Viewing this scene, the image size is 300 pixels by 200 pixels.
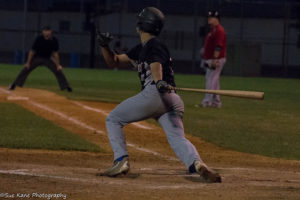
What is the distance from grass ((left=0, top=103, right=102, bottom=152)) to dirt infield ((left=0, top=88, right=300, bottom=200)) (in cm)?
34

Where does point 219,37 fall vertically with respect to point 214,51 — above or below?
above

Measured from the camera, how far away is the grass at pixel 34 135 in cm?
1119

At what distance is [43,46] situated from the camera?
2178 cm

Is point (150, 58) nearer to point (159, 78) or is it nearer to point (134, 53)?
point (159, 78)

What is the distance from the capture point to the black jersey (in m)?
7.84

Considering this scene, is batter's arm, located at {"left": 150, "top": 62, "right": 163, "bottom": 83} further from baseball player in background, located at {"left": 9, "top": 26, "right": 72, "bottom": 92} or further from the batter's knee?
baseball player in background, located at {"left": 9, "top": 26, "right": 72, "bottom": 92}

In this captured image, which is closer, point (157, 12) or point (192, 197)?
point (192, 197)

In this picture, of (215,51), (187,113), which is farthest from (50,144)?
(215,51)

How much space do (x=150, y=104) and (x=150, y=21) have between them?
0.86m

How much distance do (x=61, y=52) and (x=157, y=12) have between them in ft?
156

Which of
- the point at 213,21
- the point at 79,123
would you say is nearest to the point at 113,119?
the point at 79,123

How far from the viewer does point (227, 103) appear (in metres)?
21.8

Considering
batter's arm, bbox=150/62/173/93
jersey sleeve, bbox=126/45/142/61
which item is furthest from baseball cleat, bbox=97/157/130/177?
jersey sleeve, bbox=126/45/142/61

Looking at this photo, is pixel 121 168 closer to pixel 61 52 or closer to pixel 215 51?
pixel 215 51
